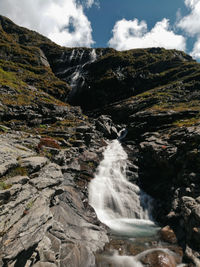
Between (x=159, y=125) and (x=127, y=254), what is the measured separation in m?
43.0

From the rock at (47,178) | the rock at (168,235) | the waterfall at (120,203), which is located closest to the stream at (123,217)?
the waterfall at (120,203)

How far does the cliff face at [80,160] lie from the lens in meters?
10.1

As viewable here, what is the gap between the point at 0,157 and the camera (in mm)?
11703

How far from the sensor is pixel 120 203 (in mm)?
24859

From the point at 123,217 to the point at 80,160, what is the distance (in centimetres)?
1280

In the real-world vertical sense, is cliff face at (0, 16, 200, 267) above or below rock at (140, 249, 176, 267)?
above

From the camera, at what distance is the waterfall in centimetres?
2048

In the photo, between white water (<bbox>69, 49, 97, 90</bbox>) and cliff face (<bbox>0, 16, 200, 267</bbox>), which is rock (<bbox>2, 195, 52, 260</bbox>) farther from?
white water (<bbox>69, 49, 97, 90</bbox>)

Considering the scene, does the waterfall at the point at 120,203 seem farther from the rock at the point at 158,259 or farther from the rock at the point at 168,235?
the rock at the point at 158,259

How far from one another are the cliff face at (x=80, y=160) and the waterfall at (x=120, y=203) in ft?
5.68

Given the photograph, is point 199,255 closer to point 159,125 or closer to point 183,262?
point 183,262

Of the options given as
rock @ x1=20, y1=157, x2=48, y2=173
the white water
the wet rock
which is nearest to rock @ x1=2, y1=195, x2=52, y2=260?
rock @ x1=20, y1=157, x2=48, y2=173

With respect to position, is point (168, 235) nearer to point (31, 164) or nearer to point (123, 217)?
point (123, 217)

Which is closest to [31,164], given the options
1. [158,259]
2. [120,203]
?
[158,259]
